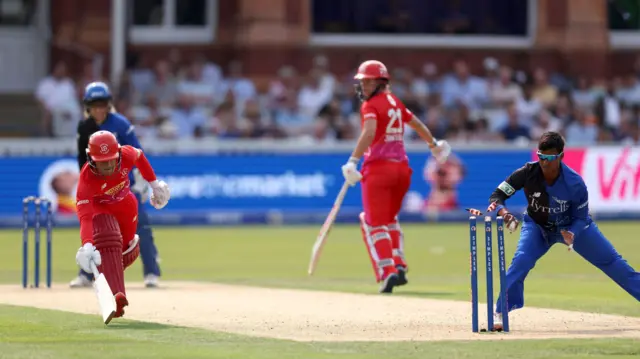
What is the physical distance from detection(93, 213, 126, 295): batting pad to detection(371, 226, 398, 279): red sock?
3.74 m

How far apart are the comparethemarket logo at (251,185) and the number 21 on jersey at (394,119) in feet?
38.4

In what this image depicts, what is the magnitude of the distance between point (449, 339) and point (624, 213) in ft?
58.9

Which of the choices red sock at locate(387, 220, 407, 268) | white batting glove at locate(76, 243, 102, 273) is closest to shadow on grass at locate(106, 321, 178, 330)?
white batting glove at locate(76, 243, 102, 273)

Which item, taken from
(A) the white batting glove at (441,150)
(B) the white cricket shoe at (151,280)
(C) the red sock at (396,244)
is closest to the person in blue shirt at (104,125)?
(B) the white cricket shoe at (151,280)

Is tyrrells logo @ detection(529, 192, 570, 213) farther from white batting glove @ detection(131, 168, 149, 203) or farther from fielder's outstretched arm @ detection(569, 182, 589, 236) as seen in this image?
white batting glove @ detection(131, 168, 149, 203)

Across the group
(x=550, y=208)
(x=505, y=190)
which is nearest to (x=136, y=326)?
(x=505, y=190)

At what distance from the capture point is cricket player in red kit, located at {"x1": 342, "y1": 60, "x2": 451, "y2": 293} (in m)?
15.9

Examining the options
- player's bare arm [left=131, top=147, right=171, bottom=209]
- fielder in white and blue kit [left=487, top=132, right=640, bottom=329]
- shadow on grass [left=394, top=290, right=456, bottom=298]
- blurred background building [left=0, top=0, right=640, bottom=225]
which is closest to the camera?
fielder in white and blue kit [left=487, top=132, right=640, bottom=329]

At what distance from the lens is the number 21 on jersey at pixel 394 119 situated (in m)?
16.1

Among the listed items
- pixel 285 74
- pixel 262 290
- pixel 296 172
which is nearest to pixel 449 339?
pixel 262 290

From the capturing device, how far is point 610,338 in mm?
11781

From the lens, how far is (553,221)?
12594mm

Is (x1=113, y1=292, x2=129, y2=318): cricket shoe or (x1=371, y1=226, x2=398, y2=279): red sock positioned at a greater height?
(x1=113, y1=292, x2=129, y2=318): cricket shoe

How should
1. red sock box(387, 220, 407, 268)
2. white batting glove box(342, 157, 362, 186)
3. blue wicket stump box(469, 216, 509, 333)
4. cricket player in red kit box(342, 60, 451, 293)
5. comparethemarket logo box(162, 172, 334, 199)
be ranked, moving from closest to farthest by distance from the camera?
1. blue wicket stump box(469, 216, 509, 333)
2. white batting glove box(342, 157, 362, 186)
3. cricket player in red kit box(342, 60, 451, 293)
4. red sock box(387, 220, 407, 268)
5. comparethemarket logo box(162, 172, 334, 199)
